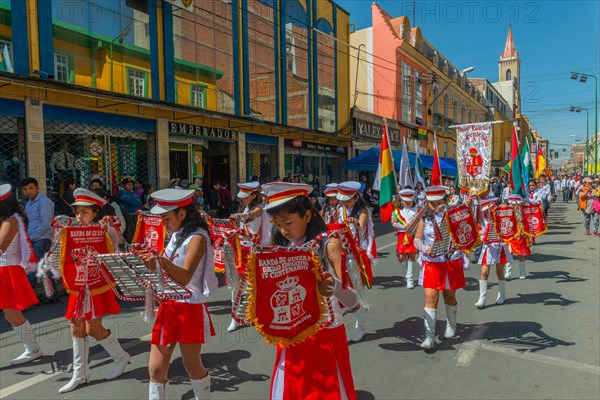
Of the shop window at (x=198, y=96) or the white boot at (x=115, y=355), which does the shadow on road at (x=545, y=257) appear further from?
the shop window at (x=198, y=96)

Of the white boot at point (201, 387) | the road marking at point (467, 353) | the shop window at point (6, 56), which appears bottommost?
the road marking at point (467, 353)

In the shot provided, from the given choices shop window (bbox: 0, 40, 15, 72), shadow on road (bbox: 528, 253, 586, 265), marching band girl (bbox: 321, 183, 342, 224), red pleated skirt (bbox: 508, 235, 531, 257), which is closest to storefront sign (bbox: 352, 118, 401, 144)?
shadow on road (bbox: 528, 253, 586, 265)

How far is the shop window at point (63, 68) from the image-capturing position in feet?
35.0

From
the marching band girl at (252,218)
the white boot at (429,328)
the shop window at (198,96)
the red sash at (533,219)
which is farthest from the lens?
the shop window at (198,96)

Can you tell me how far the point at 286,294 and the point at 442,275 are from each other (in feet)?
9.79

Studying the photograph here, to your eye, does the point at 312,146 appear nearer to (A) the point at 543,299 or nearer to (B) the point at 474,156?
(B) the point at 474,156

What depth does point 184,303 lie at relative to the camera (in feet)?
10.7

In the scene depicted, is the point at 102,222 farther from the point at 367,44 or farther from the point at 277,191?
the point at 367,44

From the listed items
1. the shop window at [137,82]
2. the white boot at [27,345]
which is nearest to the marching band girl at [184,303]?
Answer: the white boot at [27,345]

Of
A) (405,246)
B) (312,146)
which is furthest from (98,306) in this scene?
(312,146)

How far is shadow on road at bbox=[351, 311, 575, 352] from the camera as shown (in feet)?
16.9

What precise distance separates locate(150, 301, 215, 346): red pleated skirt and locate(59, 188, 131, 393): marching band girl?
1118 mm

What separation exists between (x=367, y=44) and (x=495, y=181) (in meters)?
14.5

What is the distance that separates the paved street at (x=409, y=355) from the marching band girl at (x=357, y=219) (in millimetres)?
235
